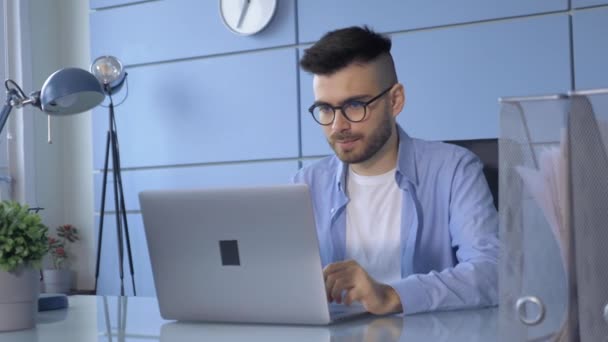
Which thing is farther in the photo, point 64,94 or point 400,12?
point 400,12

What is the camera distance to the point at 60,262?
445cm

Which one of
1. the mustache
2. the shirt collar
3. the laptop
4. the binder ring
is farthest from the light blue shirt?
the binder ring

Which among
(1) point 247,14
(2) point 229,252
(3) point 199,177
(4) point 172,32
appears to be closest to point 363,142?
(2) point 229,252

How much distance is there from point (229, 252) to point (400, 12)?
230 centimetres

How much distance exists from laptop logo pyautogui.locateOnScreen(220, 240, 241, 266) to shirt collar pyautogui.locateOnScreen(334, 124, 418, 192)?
0.79m

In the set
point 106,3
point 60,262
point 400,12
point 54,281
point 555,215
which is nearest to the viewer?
point 555,215

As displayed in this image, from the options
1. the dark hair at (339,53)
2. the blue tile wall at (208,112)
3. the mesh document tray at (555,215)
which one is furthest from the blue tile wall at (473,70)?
the mesh document tray at (555,215)

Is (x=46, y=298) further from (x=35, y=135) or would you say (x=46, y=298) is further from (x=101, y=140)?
(x=35, y=135)

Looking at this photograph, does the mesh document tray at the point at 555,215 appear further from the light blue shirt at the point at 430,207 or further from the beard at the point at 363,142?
the beard at the point at 363,142

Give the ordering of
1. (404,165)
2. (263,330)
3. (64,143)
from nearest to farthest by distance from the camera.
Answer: (263,330), (404,165), (64,143)

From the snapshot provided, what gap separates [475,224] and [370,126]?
36 cm

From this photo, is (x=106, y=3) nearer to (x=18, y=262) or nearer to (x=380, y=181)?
(x=380, y=181)

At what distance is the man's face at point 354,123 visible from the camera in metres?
1.99

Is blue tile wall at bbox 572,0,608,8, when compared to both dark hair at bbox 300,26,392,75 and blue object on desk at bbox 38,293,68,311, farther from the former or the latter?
blue object on desk at bbox 38,293,68,311
